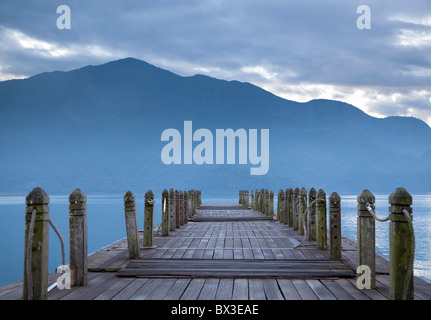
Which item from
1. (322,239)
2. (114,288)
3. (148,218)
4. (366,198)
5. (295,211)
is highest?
(366,198)

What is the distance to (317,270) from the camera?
7816 mm

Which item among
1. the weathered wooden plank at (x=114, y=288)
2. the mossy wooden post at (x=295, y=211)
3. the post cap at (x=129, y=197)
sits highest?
the post cap at (x=129, y=197)

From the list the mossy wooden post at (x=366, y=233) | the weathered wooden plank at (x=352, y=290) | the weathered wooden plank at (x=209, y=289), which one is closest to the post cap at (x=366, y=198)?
the mossy wooden post at (x=366, y=233)

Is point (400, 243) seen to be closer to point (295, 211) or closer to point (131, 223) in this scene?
point (131, 223)

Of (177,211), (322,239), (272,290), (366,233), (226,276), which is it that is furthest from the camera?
(177,211)

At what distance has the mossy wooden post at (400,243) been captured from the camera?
5367 mm

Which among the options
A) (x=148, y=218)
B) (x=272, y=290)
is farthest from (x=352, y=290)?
Result: (x=148, y=218)

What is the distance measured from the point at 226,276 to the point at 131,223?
7.78 feet

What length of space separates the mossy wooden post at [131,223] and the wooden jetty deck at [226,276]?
0.28 metres

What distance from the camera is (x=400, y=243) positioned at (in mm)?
5414

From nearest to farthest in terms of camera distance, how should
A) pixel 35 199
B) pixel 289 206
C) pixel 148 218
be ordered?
pixel 35 199
pixel 148 218
pixel 289 206

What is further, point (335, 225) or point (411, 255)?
point (335, 225)

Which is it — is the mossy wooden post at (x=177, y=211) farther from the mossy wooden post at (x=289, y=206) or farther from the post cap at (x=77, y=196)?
the post cap at (x=77, y=196)
